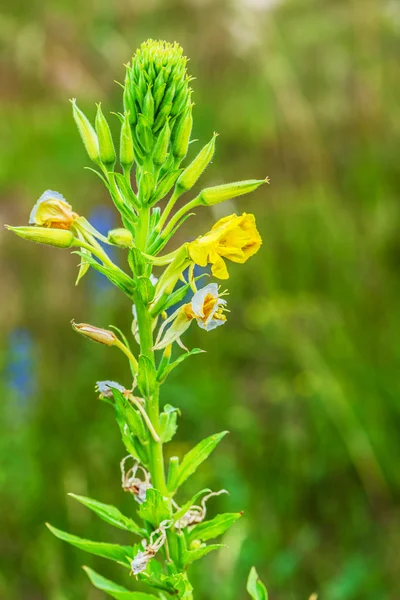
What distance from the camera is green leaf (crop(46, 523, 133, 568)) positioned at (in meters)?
1.13

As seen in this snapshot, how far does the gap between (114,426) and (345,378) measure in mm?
1153

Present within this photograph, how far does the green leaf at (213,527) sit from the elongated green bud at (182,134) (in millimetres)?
619

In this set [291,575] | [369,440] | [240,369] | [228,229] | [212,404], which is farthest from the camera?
[240,369]

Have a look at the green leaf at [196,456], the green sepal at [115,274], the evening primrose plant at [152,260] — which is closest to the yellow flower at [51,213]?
the evening primrose plant at [152,260]

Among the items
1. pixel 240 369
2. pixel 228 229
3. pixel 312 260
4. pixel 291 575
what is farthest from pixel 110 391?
pixel 312 260

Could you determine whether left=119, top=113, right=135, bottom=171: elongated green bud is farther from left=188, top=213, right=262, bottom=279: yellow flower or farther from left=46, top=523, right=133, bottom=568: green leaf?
left=46, top=523, right=133, bottom=568: green leaf

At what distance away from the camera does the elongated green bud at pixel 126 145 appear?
44.9 inches

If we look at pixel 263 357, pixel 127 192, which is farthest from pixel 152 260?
pixel 263 357

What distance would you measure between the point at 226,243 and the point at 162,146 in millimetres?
195

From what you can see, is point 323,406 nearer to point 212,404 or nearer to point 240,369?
point 212,404

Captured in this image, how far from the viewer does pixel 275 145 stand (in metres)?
6.55

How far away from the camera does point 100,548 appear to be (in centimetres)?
115

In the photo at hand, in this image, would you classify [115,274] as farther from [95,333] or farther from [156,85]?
[156,85]

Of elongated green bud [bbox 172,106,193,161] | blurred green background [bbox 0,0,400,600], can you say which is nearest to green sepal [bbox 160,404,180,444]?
elongated green bud [bbox 172,106,193,161]
